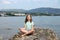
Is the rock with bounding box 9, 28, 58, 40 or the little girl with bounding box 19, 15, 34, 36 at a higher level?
the little girl with bounding box 19, 15, 34, 36

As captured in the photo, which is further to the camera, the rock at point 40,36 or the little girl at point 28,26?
the little girl at point 28,26

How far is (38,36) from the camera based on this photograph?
13.4 meters

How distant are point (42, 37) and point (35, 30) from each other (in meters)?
0.81

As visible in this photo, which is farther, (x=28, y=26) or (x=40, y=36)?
(x=28, y=26)

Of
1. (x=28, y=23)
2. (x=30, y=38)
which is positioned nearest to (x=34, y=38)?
(x=30, y=38)

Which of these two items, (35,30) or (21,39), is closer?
(21,39)

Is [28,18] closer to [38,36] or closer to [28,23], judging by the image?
[28,23]

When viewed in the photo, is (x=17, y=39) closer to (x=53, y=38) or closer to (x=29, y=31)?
(x=29, y=31)

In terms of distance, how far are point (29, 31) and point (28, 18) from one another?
709 mm

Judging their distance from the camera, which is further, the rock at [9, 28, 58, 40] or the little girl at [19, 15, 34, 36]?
the little girl at [19, 15, 34, 36]

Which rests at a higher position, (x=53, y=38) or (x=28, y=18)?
(x=28, y=18)

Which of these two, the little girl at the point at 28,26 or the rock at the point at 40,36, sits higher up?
the little girl at the point at 28,26

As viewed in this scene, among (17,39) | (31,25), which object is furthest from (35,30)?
(17,39)

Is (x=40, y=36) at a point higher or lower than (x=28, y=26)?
lower
